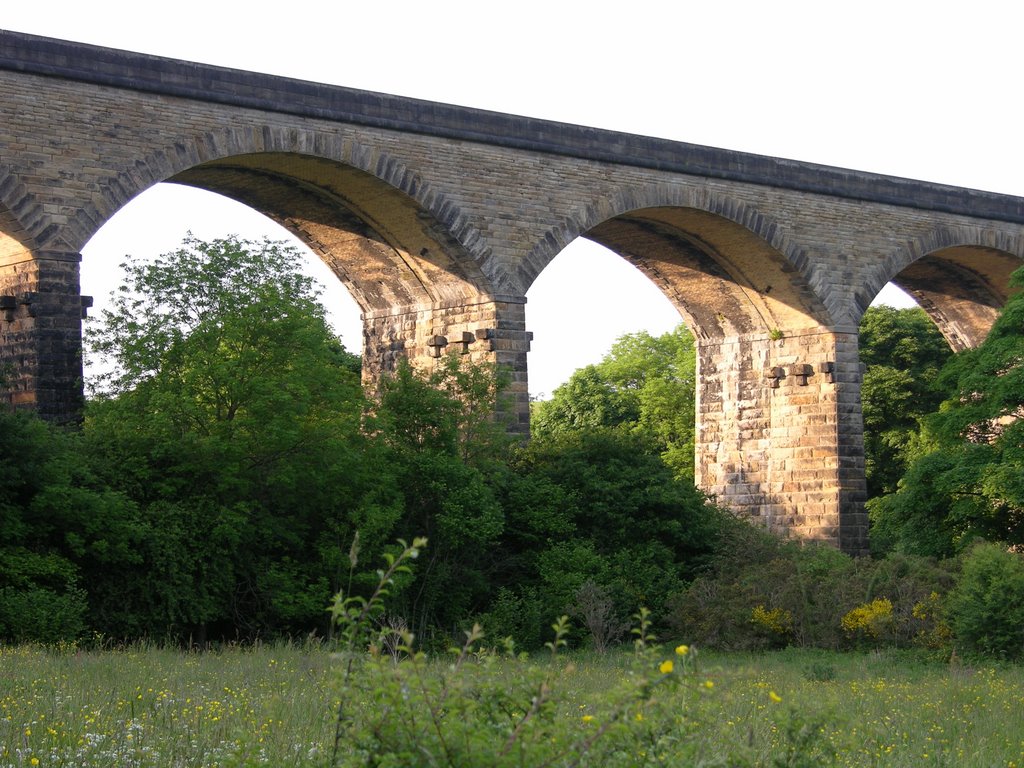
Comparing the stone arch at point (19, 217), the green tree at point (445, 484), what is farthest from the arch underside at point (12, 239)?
the green tree at point (445, 484)

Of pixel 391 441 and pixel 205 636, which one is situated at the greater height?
pixel 391 441

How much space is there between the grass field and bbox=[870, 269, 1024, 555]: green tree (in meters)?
5.34

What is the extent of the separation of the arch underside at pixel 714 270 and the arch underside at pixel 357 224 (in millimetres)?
3389

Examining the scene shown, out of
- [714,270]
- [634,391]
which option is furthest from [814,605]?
[634,391]

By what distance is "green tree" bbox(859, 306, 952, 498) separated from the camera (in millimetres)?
36188

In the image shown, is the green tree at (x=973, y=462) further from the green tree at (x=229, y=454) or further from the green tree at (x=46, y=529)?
the green tree at (x=46, y=529)

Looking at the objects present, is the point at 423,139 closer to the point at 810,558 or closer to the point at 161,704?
the point at 810,558

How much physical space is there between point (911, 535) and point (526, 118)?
Result: 26.4 feet

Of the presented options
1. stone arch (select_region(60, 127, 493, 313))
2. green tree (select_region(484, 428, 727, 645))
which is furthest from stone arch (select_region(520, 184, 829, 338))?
green tree (select_region(484, 428, 727, 645))

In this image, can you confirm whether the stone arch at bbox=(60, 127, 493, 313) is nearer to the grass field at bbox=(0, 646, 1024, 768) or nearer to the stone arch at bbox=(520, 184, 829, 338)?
the stone arch at bbox=(520, 184, 829, 338)

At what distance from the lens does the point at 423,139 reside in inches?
857

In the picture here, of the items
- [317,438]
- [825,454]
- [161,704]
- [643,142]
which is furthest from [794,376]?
[161,704]

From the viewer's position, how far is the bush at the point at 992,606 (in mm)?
17281

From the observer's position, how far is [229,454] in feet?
55.9
